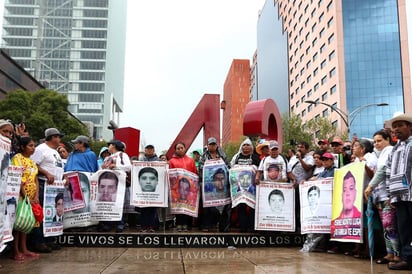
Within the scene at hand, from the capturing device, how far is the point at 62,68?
329ft

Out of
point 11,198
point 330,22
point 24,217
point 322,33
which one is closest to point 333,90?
point 330,22

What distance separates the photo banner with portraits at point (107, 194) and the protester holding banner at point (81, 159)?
0.39m

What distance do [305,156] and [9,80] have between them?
47.3 m

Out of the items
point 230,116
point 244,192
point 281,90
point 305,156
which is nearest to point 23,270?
point 244,192

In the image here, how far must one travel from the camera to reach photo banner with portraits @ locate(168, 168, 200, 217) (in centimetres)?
715

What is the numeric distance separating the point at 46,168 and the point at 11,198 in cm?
113

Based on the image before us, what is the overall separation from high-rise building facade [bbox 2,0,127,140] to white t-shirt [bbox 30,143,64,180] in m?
93.7

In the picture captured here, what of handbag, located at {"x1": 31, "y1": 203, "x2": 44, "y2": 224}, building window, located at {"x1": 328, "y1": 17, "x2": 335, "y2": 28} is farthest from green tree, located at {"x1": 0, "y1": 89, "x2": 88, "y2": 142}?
building window, located at {"x1": 328, "y1": 17, "x2": 335, "y2": 28}

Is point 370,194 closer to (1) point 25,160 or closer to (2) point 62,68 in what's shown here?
(1) point 25,160

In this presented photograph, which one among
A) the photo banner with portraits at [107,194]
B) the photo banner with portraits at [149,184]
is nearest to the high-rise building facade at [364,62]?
the photo banner with portraits at [149,184]

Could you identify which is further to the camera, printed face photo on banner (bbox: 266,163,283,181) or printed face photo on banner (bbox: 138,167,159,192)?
printed face photo on banner (bbox: 138,167,159,192)

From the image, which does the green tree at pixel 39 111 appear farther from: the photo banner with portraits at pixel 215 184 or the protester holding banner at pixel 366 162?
the protester holding banner at pixel 366 162

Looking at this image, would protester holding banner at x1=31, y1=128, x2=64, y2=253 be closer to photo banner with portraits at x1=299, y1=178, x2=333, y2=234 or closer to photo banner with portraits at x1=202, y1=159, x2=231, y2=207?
photo banner with portraits at x1=202, y1=159, x2=231, y2=207

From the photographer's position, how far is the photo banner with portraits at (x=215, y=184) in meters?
7.16
